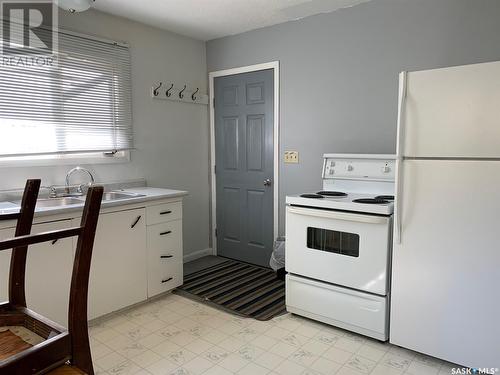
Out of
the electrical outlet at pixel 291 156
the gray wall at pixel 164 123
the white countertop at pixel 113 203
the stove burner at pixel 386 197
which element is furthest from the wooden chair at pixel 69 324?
the electrical outlet at pixel 291 156

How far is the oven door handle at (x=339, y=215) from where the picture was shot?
2223 millimetres

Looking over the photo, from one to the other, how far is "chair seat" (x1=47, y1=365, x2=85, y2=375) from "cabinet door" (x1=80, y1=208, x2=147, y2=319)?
1.46m

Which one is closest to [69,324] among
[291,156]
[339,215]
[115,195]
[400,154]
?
[339,215]

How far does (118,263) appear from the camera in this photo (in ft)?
8.75

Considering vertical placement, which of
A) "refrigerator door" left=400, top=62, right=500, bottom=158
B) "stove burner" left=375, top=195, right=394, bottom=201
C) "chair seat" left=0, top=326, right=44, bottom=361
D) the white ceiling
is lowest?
"chair seat" left=0, top=326, right=44, bottom=361

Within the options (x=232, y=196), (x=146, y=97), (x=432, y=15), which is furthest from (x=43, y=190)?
(x=432, y=15)

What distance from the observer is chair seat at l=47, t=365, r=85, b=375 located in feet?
3.56

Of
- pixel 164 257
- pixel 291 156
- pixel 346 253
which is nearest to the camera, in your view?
pixel 346 253

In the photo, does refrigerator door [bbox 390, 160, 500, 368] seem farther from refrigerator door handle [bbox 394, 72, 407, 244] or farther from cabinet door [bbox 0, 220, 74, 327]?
cabinet door [bbox 0, 220, 74, 327]

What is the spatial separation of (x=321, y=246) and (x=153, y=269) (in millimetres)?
1334

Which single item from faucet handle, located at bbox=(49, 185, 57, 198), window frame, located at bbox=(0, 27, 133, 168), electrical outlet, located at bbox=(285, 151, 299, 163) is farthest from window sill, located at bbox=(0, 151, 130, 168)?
electrical outlet, located at bbox=(285, 151, 299, 163)

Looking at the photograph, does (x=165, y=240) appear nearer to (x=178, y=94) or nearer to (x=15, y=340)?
(x=178, y=94)

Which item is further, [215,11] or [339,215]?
[215,11]

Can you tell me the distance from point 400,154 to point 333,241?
72 centimetres
